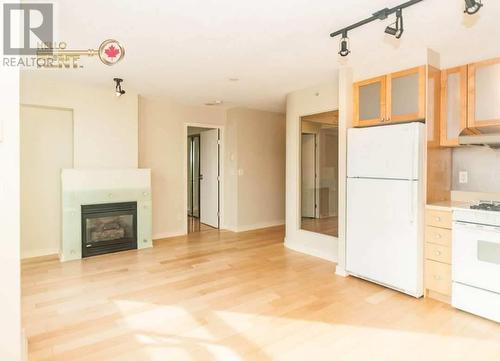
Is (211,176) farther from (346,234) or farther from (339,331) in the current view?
(339,331)

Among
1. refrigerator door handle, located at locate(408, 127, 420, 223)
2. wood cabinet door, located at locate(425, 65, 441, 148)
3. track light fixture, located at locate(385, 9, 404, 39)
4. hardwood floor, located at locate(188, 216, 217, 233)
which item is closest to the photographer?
track light fixture, located at locate(385, 9, 404, 39)

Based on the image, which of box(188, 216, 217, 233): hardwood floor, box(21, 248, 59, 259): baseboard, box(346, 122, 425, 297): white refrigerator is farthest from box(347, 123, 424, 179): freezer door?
box(21, 248, 59, 259): baseboard

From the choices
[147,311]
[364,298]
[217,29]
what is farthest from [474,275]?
[217,29]

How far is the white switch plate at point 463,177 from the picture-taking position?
3.27 metres

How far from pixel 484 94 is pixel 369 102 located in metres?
1.00

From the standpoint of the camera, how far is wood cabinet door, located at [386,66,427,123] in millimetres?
2982

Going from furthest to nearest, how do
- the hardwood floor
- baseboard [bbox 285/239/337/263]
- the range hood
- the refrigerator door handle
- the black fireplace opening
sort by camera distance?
the hardwood floor, the black fireplace opening, baseboard [bbox 285/239/337/263], the refrigerator door handle, the range hood

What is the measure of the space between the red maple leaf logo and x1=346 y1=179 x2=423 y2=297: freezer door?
2778 millimetres

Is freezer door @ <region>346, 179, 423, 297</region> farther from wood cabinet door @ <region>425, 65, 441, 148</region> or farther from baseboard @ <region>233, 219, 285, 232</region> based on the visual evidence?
baseboard @ <region>233, 219, 285, 232</region>

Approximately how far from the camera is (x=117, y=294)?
3.06 m

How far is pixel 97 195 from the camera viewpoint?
4367 mm

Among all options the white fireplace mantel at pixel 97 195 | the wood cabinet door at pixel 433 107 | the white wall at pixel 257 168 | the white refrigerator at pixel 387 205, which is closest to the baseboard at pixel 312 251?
the white refrigerator at pixel 387 205

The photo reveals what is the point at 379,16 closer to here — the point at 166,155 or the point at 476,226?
the point at 476,226

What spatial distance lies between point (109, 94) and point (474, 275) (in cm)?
490
